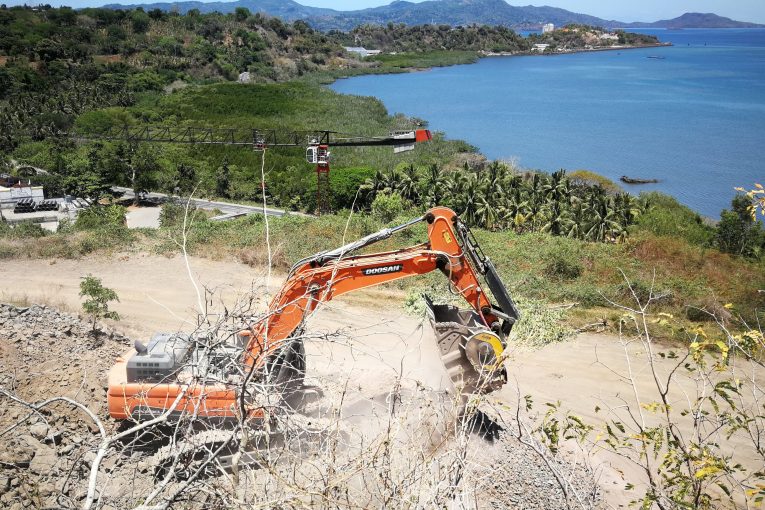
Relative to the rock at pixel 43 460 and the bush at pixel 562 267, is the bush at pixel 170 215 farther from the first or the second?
the rock at pixel 43 460

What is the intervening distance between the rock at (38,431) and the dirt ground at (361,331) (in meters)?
2.13

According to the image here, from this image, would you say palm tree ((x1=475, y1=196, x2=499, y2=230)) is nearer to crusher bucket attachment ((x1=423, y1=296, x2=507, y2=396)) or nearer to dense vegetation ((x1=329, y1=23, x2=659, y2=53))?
crusher bucket attachment ((x1=423, y1=296, x2=507, y2=396))

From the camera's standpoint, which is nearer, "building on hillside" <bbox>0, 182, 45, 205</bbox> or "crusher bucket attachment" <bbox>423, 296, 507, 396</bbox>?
"crusher bucket attachment" <bbox>423, 296, 507, 396</bbox>

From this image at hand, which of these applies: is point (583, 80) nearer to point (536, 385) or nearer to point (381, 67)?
point (381, 67)

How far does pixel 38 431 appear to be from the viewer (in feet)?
23.8

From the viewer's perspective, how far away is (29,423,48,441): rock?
7.15 metres

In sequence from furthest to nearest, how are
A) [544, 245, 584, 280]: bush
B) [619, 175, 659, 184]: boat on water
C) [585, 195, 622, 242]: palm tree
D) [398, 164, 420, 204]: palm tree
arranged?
1. [619, 175, 659, 184]: boat on water
2. [398, 164, 420, 204]: palm tree
3. [585, 195, 622, 242]: palm tree
4. [544, 245, 584, 280]: bush

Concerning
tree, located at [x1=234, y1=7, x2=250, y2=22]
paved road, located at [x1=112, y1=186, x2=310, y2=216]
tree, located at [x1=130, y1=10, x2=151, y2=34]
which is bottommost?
paved road, located at [x1=112, y1=186, x2=310, y2=216]

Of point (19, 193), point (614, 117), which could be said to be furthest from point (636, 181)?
point (19, 193)

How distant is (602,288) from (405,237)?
6.30m

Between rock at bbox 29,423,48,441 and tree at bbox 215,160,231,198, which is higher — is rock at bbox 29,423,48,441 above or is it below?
above

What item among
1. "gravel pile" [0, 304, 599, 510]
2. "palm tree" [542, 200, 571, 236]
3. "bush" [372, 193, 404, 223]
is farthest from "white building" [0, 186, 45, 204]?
"palm tree" [542, 200, 571, 236]

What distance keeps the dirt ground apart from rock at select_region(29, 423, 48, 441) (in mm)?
2128

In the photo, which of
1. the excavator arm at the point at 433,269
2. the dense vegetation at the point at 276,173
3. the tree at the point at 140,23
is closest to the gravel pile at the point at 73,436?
the excavator arm at the point at 433,269
